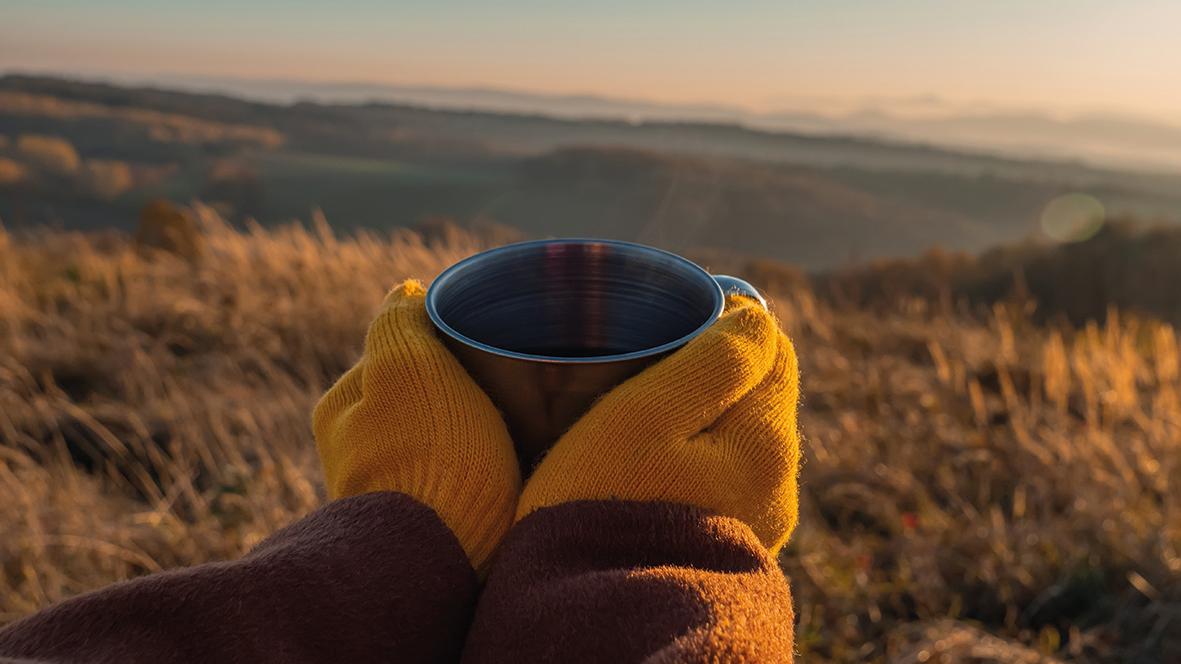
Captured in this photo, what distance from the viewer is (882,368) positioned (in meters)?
5.12

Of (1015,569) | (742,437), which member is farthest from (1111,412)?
(742,437)

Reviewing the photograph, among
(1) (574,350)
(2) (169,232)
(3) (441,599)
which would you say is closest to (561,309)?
(1) (574,350)

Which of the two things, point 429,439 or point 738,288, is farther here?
point 738,288

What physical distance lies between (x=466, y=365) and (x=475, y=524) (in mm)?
243

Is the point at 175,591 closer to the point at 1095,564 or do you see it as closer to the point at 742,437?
the point at 742,437

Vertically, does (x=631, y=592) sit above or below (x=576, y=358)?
below

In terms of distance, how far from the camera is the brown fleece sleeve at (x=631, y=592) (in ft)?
2.95

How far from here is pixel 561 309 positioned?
1.30 m

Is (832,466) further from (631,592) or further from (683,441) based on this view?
(631,592)

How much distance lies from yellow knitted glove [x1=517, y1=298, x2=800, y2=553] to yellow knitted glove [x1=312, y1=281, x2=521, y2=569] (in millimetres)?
66

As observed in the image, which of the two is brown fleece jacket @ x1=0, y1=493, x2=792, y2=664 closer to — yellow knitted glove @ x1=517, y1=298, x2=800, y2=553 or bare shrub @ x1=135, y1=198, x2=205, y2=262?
yellow knitted glove @ x1=517, y1=298, x2=800, y2=553

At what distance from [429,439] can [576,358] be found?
0.99 ft

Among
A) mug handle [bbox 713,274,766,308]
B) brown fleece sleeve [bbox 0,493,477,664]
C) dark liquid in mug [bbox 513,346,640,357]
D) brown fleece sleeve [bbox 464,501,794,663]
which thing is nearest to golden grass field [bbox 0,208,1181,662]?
mug handle [bbox 713,274,766,308]

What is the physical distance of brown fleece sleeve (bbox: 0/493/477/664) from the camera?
35.4 inches
